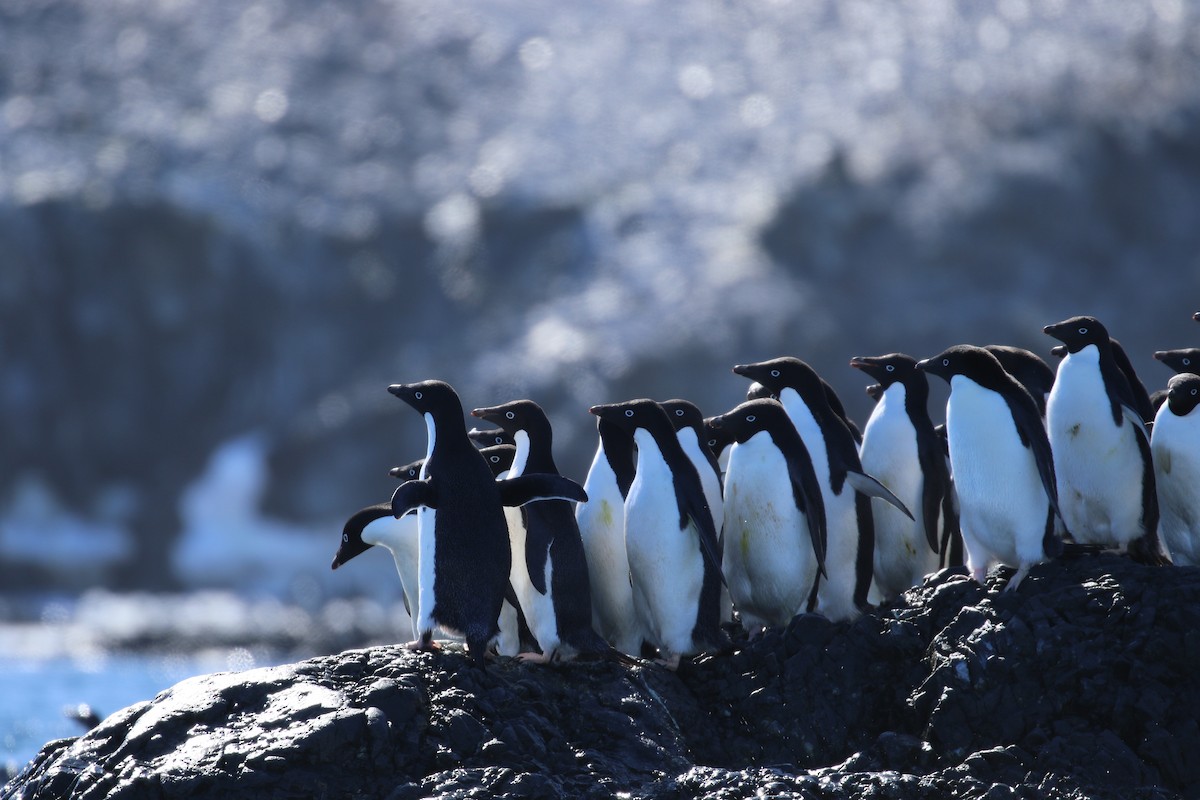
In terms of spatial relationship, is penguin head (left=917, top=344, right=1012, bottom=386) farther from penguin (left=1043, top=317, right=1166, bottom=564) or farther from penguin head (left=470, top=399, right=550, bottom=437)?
penguin head (left=470, top=399, right=550, bottom=437)

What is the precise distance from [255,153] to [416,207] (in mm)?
5477

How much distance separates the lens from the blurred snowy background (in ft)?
121

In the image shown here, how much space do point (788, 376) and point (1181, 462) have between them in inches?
86.2

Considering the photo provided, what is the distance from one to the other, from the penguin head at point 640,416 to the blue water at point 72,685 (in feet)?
16.3

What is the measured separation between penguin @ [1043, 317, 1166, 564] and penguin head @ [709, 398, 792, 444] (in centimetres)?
138

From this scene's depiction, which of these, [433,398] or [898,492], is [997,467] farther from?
[433,398]

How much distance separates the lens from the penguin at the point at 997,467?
7.30 meters

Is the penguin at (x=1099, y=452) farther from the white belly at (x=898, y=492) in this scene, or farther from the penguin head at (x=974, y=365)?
the white belly at (x=898, y=492)

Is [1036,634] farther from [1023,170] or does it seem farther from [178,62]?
[178,62]

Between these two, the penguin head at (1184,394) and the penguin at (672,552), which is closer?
the penguin head at (1184,394)

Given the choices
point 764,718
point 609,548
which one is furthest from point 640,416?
point 764,718

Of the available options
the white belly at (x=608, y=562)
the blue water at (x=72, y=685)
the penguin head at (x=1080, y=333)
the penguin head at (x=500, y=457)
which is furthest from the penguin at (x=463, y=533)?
the blue water at (x=72, y=685)

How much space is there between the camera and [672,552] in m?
7.55

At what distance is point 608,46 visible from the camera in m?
53.3
